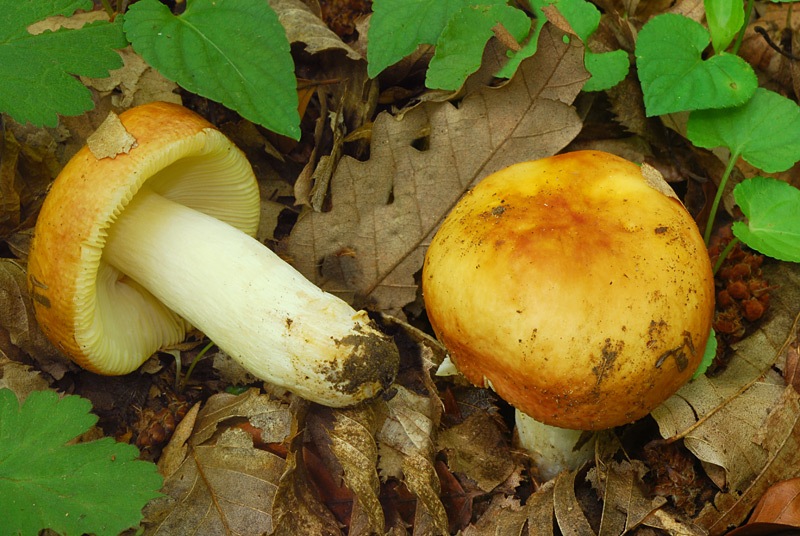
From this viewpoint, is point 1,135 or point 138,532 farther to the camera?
point 1,135

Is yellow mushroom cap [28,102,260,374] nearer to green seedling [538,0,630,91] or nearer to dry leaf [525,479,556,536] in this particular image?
green seedling [538,0,630,91]

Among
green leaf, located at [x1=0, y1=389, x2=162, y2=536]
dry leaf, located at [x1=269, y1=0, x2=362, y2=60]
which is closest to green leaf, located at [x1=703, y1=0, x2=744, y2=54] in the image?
dry leaf, located at [x1=269, y1=0, x2=362, y2=60]

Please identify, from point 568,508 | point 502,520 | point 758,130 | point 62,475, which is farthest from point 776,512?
point 62,475

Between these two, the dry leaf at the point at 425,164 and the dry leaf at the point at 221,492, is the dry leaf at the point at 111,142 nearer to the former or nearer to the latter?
the dry leaf at the point at 425,164

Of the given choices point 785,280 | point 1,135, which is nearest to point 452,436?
point 785,280

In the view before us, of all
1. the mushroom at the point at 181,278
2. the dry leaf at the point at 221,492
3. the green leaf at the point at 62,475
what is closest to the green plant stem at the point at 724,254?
the mushroom at the point at 181,278

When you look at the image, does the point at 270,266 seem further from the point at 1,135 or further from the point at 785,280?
the point at 785,280
